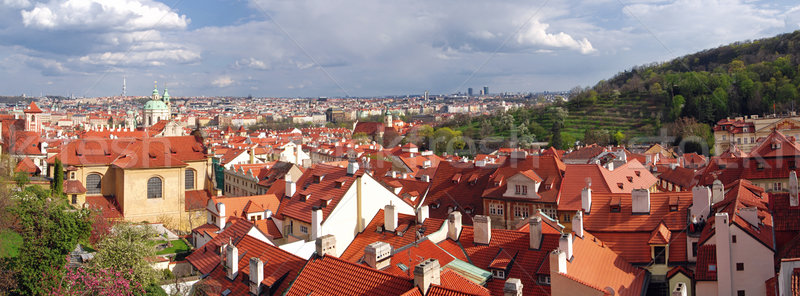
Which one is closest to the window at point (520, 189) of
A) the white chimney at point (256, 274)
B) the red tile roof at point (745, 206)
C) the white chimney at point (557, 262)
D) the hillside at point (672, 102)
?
the red tile roof at point (745, 206)

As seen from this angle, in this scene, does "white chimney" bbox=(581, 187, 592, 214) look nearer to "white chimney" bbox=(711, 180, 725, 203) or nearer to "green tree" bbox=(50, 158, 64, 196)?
"white chimney" bbox=(711, 180, 725, 203)

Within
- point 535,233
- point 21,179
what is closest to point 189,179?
point 21,179

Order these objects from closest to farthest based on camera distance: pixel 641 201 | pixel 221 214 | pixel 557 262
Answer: pixel 557 262 < pixel 641 201 < pixel 221 214

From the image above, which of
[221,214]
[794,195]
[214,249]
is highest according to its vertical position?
[794,195]

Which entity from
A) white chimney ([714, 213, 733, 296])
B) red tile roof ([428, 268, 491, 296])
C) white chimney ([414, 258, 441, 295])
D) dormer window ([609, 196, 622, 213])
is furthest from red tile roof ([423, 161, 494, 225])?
white chimney ([414, 258, 441, 295])

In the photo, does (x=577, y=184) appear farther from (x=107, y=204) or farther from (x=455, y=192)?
(x=107, y=204)
